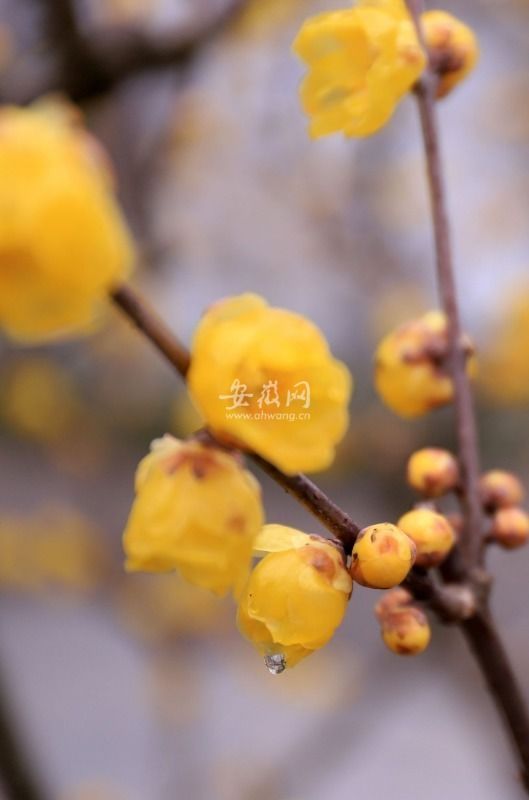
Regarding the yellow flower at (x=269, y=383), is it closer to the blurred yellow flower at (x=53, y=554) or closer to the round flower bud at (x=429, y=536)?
the round flower bud at (x=429, y=536)

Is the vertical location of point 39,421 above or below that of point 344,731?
above

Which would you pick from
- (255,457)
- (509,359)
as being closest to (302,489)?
(255,457)

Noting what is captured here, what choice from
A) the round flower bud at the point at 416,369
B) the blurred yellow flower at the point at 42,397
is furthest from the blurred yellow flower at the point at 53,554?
the round flower bud at the point at 416,369

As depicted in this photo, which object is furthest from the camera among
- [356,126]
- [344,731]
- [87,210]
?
[344,731]

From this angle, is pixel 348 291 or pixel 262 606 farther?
pixel 348 291

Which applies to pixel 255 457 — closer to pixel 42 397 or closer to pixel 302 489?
pixel 302 489

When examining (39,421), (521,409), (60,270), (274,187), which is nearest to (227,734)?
(39,421)

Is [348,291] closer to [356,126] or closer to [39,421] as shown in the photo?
[39,421]

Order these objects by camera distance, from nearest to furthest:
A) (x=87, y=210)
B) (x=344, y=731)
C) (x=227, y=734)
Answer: (x=87, y=210) < (x=344, y=731) < (x=227, y=734)
